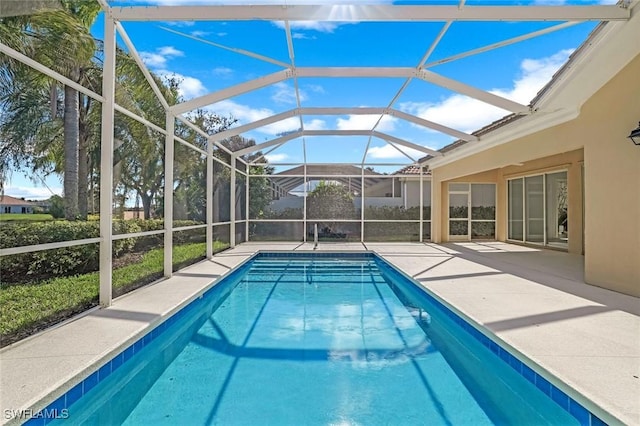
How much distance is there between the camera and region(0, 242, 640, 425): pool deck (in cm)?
259

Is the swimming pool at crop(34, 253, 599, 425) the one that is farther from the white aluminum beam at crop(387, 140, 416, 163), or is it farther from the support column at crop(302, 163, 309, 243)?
the support column at crop(302, 163, 309, 243)

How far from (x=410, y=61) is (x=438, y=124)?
9.40ft

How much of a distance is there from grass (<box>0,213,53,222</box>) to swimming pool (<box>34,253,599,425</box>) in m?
1.75

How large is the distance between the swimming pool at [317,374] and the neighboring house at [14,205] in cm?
179

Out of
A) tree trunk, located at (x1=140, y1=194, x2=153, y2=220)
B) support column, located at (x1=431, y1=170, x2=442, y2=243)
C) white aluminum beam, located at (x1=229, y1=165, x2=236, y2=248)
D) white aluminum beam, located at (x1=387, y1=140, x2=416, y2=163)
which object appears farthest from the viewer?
support column, located at (x1=431, y1=170, x2=442, y2=243)

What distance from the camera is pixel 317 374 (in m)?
3.51

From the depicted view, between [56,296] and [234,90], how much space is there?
13.7ft

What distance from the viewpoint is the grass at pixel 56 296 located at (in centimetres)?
410

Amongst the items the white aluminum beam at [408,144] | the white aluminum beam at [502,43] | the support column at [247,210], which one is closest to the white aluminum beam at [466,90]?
the white aluminum beam at [502,43]

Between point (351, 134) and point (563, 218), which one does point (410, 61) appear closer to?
point (351, 134)

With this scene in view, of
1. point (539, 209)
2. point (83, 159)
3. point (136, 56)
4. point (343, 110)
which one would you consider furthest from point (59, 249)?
point (539, 209)

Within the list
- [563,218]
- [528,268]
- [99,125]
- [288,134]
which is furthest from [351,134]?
[99,125]

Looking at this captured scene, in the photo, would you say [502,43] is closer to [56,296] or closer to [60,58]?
[60,58]

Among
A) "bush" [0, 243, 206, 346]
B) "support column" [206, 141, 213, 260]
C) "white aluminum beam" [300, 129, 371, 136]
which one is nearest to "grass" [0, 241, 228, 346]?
"bush" [0, 243, 206, 346]
